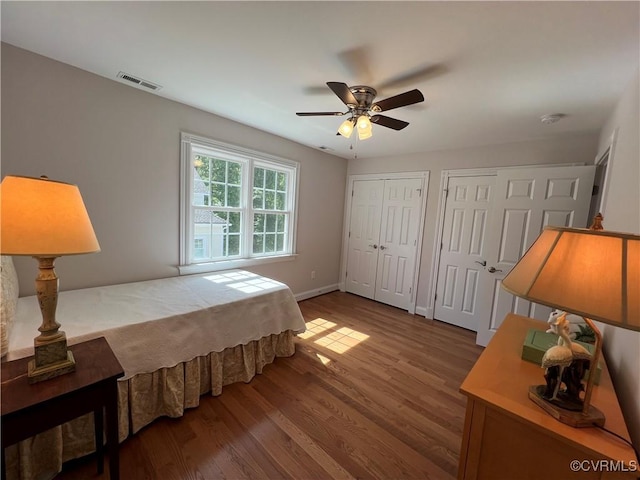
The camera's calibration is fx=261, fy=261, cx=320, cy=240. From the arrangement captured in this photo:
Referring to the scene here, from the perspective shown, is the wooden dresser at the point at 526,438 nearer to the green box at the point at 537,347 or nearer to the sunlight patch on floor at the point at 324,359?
the green box at the point at 537,347

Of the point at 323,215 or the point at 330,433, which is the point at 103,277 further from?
the point at 323,215

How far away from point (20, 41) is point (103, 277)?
1711mm

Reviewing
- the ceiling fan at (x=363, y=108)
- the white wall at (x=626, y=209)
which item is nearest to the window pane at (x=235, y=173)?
the ceiling fan at (x=363, y=108)

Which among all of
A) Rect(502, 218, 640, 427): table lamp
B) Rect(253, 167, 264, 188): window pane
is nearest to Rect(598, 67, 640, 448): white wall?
Rect(502, 218, 640, 427): table lamp

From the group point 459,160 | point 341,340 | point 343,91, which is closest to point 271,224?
point 341,340

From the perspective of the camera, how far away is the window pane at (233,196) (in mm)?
3123

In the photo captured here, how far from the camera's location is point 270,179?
356 cm

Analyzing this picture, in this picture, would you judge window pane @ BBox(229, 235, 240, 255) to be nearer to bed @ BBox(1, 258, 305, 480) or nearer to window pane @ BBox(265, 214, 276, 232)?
window pane @ BBox(265, 214, 276, 232)

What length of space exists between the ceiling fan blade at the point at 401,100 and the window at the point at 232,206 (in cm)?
184

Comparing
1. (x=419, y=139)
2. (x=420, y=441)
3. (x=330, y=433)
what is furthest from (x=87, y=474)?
(x=419, y=139)

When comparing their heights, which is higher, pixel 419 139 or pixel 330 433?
pixel 419 139

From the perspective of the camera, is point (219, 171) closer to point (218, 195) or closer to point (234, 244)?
point (218, 195)

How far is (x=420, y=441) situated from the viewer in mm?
1700

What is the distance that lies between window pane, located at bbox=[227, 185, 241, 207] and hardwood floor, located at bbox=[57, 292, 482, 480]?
178cm
